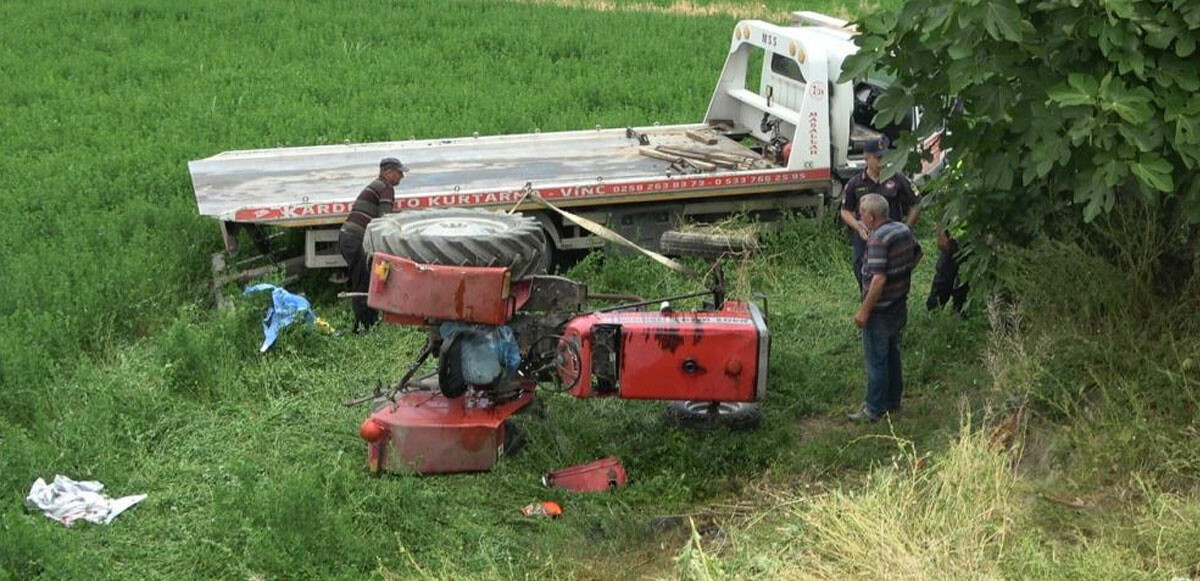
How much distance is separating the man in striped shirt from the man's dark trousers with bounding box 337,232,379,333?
3.68m

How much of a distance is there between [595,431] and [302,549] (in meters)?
2.23

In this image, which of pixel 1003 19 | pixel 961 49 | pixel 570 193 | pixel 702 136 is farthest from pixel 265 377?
pixel 702 136

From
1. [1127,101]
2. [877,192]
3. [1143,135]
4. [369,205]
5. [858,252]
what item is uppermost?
[1127,101]

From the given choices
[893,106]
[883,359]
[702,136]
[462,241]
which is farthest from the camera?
[702,136]

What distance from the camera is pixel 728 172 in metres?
12.3

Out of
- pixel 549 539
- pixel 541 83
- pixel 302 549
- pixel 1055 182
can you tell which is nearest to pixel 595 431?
pixel 549 539

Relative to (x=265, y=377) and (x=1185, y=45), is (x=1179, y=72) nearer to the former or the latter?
(x=1185, y=45)

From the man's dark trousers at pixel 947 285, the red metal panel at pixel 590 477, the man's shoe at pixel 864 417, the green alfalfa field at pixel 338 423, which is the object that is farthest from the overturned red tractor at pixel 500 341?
the man's dark trousers at pixel 947 285

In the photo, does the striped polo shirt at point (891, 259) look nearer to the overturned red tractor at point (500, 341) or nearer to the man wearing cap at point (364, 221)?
the overturned red tractor at point (500, 341)

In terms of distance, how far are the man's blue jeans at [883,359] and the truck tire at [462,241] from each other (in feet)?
6.60

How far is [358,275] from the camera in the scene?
1084 centimetres

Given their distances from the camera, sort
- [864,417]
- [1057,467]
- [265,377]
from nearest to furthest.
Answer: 1. [1057,467]
2. [864,417]
3. [265,377]

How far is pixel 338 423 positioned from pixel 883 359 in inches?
129

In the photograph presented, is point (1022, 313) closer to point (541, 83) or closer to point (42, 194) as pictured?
point (42, 194)
